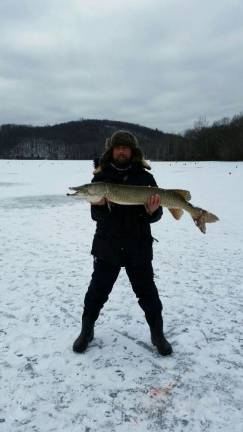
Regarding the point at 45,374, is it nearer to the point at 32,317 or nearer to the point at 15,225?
the point at 32,317

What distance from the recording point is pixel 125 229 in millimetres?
4199

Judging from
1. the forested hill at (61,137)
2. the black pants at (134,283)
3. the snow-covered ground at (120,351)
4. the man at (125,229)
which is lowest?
the snow-covered ground at (120,351)

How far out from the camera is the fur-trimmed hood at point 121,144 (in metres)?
4.14

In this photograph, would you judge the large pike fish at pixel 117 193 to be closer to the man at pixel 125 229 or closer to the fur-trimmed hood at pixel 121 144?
the man at pixel 125 229

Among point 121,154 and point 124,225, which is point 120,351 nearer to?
point 124,225

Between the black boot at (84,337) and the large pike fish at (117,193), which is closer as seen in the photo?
the large pike fish at (117,193)

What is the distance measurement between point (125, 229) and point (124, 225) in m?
0.04

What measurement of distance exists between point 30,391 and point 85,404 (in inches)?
20.4

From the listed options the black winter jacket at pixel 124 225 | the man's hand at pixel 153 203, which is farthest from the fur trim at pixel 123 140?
the man's hand at pixel 153 203

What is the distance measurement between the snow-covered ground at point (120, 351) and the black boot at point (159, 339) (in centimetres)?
8

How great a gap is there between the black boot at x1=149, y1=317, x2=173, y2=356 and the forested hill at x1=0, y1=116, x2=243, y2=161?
7989 cm

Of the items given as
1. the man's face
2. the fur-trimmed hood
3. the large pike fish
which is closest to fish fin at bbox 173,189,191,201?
the large pike fish

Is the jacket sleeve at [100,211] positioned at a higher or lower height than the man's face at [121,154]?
lower

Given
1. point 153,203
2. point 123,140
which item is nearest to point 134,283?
point 153,203
